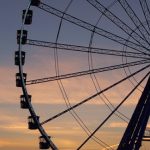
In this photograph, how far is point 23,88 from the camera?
2838 cm

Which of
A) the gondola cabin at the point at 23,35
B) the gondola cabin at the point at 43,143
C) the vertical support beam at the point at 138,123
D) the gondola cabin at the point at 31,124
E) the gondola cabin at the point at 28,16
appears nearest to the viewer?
the vertical support beam at the point at 138,123

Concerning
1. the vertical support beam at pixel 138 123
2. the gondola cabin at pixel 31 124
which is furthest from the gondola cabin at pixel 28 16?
the vertical support beam at pixel 138 123

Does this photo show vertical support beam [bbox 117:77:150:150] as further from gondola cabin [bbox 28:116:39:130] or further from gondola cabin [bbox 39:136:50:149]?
gondola cabin [bbox 28:116:39:130]

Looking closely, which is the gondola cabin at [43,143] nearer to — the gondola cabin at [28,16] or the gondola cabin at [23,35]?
the gondola cabin at [23,35]

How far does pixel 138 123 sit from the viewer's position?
27.1 meters

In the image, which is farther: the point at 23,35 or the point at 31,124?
the point at 23,35

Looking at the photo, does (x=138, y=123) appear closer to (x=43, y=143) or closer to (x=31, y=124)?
(x=43, y=143)

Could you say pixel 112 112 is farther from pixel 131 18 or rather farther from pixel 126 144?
pixel 131 18

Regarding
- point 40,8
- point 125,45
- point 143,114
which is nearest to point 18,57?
point 40,8

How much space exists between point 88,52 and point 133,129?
620cm

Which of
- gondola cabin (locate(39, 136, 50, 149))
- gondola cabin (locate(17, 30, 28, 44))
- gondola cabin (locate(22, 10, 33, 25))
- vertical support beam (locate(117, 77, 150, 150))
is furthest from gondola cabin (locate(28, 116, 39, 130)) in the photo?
gondola cabin (locate(22, 10, 33, 25))

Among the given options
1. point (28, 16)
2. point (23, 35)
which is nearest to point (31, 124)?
point (23, 35)

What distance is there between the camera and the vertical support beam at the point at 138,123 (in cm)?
2672

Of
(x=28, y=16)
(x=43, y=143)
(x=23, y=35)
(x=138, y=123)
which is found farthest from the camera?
(x=28, y=16)
